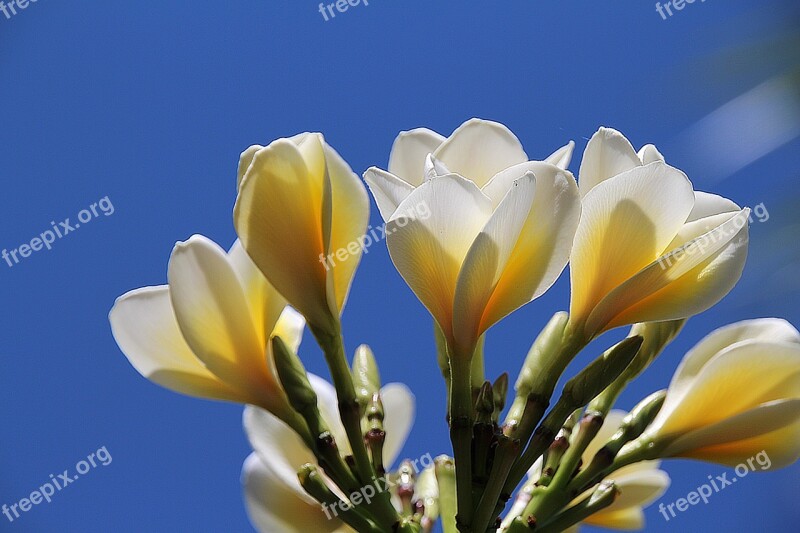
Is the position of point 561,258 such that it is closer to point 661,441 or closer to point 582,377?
point 582,377

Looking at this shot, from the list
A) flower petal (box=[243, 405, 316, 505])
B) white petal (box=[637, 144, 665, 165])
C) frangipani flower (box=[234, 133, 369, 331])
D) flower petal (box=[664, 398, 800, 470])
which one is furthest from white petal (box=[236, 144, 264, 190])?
flower petal (box=[664, 398, 800, 470])

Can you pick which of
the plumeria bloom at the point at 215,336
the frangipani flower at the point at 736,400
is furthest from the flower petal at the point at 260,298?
the frangipani flower at the point at 736,400

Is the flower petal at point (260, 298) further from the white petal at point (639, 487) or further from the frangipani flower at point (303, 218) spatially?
the white petal at point (639, 487)

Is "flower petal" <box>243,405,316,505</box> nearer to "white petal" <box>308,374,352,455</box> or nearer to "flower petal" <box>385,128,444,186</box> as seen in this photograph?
"white petal" <box>308,374,352,455</box>

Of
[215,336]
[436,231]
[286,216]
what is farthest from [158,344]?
[436,231]

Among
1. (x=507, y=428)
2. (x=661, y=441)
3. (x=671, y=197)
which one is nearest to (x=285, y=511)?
(x=507, y=428)

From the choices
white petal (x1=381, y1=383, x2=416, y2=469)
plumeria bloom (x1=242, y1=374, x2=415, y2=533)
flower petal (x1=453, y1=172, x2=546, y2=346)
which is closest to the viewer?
flower petal (x1=453, y1=172, x2=546, y2=346)

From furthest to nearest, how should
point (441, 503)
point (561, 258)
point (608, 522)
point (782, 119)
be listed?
point (782, 119)
point (608, 522)
point (441, 503)
point (561, 258)
